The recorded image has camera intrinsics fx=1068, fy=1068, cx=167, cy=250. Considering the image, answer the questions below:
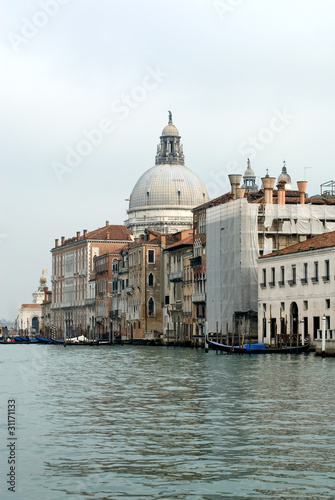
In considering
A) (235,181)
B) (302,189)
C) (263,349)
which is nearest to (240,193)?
(235,181)

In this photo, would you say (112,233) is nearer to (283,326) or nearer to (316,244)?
(283,326)

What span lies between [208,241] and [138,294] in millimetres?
23256

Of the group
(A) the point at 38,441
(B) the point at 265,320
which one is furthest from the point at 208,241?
(A) the point at 38,441

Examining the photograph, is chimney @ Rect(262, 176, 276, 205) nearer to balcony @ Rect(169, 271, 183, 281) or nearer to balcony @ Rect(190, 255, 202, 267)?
balcony @ Rect(190, 255, 202, 267)

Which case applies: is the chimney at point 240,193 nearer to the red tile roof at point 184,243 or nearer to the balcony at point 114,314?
the red tile roof at point 184,243

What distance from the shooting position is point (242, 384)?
27.5 m

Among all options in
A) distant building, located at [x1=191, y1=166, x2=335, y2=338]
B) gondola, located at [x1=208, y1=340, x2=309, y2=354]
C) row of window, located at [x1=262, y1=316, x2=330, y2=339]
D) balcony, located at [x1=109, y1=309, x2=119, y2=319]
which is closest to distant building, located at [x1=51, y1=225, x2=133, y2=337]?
balcony, located at [x1=109, y1=309, x2=119, y2=319]

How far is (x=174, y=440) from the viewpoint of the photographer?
16.2 m

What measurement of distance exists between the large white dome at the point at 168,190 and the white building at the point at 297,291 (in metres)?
61.9

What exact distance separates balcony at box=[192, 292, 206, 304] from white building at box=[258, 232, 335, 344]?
13.9 metres

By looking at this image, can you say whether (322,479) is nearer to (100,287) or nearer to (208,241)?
(208,241)

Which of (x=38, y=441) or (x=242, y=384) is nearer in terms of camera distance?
(x=38, y=441)

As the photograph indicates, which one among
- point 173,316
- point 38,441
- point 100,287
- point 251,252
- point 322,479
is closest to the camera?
point 322,479

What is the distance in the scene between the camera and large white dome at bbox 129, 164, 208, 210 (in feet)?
388
